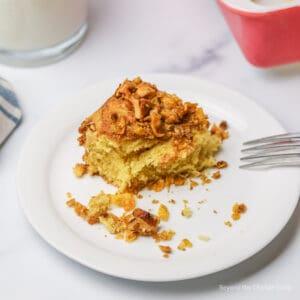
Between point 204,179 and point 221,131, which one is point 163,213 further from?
point 221,131

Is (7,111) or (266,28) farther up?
(7,111)

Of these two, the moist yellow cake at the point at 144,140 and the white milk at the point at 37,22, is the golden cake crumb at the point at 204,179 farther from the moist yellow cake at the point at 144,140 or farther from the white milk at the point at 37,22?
the white milk at the point at 37,22

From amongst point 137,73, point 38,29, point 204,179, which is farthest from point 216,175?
point 38,29

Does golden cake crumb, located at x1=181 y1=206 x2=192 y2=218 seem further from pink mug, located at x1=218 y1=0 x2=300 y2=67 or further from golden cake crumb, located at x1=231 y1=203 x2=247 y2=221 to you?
pink mug, located at x1=218 y1=0 x2=300 y2=67

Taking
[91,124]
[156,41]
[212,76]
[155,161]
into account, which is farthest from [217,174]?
[156,41]

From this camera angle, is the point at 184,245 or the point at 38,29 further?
the point at 38,29

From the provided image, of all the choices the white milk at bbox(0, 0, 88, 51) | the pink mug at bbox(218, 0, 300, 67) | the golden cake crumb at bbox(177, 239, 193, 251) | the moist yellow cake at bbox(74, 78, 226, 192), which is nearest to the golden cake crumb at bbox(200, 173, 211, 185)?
the moist yellow cake at bbox(74, 78, 226, 192)

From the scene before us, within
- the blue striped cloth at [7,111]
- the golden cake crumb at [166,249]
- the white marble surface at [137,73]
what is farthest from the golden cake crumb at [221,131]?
the blue striped cloth at [7,111]
